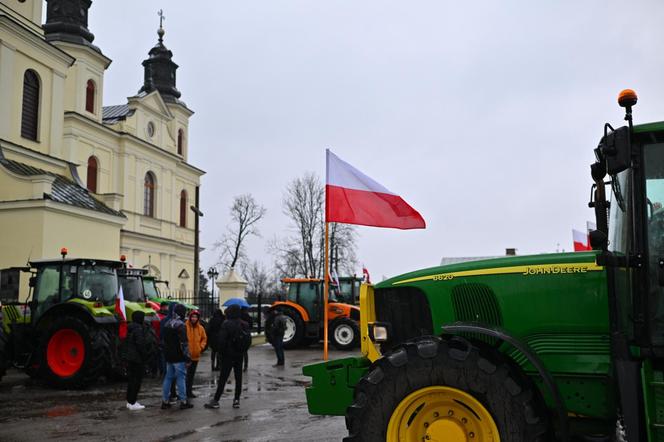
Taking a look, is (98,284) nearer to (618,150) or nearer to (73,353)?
(73,353)

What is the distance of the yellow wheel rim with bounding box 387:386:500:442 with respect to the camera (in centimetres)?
481

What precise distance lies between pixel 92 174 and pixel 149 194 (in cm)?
546

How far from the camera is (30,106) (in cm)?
2855

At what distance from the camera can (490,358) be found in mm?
4898

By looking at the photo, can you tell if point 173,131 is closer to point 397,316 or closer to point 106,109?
point 106,109

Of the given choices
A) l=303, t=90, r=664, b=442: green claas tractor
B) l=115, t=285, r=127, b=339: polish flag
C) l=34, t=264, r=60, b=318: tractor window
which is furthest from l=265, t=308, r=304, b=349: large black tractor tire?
l=303, t=90, r=664, b=442: green claas tractor

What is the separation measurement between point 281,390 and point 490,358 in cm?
806

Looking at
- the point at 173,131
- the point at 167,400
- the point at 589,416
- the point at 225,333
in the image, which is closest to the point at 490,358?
the point at 589,416

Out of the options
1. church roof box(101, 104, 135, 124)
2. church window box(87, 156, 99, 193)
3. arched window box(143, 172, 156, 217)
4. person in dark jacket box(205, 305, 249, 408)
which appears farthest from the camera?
arched window box(143, 172, 156, 217)

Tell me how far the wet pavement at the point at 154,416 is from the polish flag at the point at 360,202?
2.96 m

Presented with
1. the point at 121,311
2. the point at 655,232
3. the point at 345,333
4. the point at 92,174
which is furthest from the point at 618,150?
the point at 92,174

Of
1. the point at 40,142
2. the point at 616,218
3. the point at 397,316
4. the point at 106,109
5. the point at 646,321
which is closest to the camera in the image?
the point at 646,321

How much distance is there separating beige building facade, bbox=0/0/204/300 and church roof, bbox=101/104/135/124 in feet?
0.37

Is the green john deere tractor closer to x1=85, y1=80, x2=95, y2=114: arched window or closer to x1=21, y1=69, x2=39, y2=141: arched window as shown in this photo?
x1=21, y1=69, x2=39, y2=141: arched window
